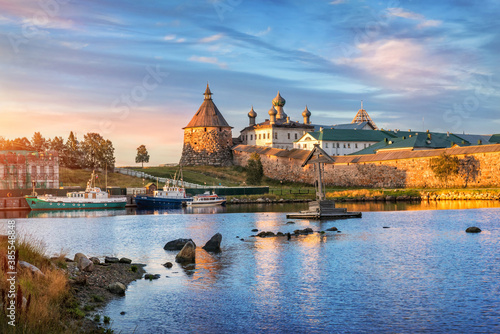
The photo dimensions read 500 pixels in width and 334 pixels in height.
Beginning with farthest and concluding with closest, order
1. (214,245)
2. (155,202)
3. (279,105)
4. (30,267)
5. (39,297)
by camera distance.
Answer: (279,105) → (155,202) → (214,245) → (30,267) → (39,297)

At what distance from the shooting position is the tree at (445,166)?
229ft

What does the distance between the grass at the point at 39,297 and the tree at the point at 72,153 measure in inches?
3269

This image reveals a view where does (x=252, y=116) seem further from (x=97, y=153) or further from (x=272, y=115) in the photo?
(x=97, y=153)

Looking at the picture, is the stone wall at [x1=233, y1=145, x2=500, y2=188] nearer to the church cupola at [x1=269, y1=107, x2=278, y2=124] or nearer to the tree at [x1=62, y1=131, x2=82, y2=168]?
the church cupola at [x1=269, y1=107, x2=278, y2=124]

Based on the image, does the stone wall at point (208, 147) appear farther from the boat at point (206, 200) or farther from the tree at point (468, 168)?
the tree at point (468, 168)

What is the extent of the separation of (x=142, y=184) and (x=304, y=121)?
4740 cm

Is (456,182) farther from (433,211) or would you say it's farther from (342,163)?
(433,211)

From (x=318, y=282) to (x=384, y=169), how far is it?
62.2 metres

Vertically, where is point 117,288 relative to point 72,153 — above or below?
below

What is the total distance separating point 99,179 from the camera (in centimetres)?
8400

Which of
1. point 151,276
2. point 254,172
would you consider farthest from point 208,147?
point 151,276

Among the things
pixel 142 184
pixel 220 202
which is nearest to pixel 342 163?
pixel 220 202

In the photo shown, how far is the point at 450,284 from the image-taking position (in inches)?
745

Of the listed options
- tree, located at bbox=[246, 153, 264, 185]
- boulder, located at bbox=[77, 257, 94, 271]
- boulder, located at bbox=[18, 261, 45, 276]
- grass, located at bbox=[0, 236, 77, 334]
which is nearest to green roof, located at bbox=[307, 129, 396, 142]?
tree, located at bbox=[246, 153, 264, 185]
